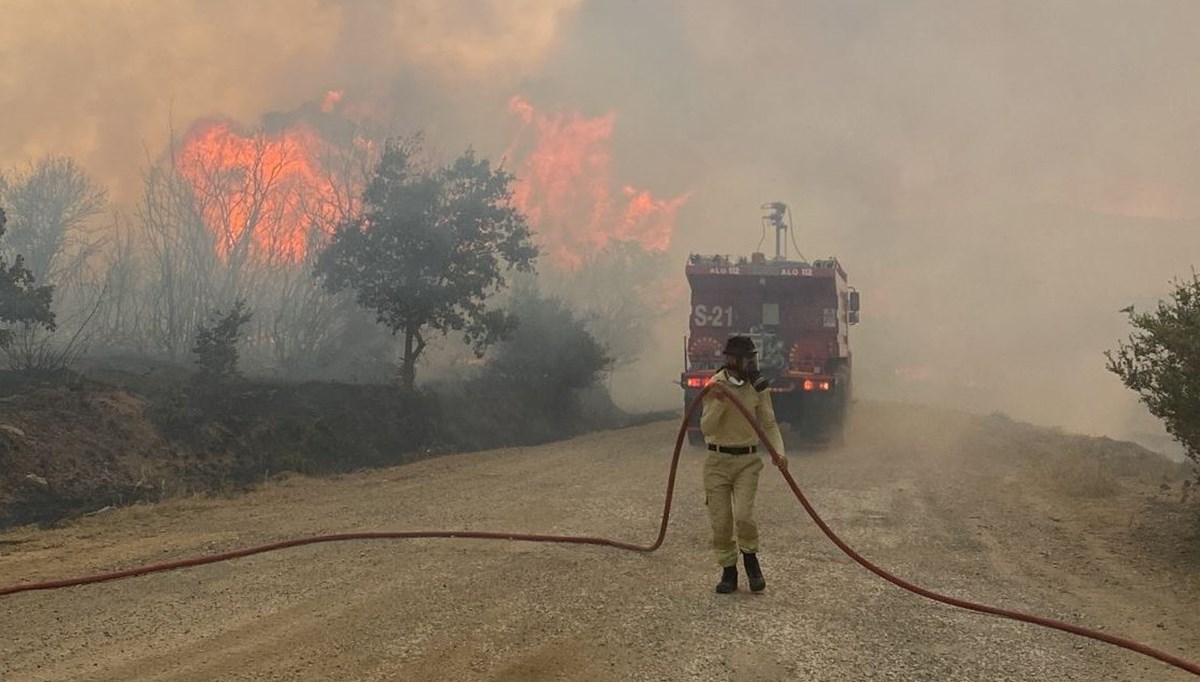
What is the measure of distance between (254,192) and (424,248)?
25.0 feet

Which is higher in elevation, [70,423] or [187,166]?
[187,166]

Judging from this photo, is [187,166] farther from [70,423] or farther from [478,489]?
[478,489]

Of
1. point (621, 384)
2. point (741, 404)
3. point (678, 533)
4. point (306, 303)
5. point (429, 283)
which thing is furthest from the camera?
point (621, 384)

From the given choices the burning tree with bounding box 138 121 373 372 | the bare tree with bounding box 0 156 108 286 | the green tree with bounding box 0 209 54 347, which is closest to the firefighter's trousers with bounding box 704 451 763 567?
the green tree with bounding box 0 209 54 347

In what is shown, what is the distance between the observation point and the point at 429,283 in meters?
16.0

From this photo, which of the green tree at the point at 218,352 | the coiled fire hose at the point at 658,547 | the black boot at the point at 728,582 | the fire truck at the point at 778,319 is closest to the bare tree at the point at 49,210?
the green tree at the point at 218,352

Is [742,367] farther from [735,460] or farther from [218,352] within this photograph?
[218,352]

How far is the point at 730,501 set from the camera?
563 cm

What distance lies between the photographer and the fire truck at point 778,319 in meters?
14.2

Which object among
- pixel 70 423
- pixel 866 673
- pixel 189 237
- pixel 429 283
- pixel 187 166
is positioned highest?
pixel 187 166

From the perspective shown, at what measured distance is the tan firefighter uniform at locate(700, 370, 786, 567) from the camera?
561 cm

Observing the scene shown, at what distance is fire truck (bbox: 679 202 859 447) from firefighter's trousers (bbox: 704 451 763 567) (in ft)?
27.3

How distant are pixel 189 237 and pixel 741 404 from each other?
1874 cm

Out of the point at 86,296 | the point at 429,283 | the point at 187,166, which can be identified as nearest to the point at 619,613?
the point at 429,283
